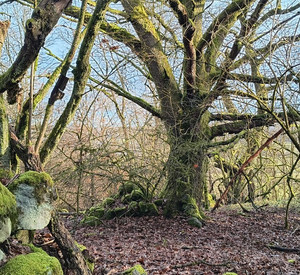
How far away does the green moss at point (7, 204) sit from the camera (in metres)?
2.49

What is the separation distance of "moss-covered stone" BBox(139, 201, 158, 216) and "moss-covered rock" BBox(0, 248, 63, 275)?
596 centimetres

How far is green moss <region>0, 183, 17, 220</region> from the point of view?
97.9 inches

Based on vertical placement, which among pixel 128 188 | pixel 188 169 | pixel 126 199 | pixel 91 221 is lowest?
pixel 91 221

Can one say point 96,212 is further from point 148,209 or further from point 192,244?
point 192,244

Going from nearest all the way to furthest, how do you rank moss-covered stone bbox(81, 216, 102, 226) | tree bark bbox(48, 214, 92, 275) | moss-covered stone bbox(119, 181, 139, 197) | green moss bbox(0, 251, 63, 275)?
green moss bbox(0, 251, 63, 275) → tree bark bbox(48, 214, 92, 275) → moss-covered stone bbox(81, 216, 102, 226) → moss-covered stone bbox(119, 181, 139, 197)

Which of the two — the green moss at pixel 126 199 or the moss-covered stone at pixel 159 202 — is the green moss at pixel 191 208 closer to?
the moss-covered stone at pixel 159 202

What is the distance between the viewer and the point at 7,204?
2.56m

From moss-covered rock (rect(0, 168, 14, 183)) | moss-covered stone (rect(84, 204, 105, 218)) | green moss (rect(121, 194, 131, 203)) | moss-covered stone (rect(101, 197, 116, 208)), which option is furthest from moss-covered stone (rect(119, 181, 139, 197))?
moss-covered rock (rect(0, 168, 14, 183))

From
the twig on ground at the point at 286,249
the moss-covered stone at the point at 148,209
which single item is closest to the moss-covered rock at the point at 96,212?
the moss-covered stone at the point at 148,209

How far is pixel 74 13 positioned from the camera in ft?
29.8

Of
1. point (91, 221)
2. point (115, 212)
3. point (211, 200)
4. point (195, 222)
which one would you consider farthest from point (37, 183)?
point (211, 200)

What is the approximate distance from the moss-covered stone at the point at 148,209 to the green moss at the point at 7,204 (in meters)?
6.25

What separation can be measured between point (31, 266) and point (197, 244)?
183 inches

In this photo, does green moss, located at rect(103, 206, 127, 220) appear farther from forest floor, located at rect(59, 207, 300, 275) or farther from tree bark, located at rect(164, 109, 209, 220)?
tree bark, located at rect(164, 109, 209, 220)
